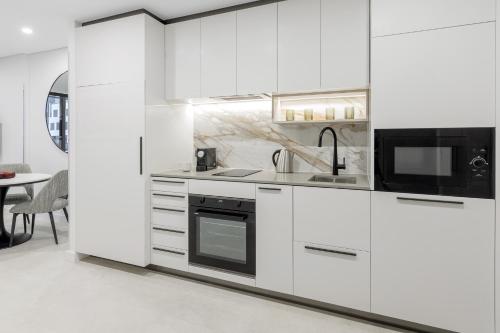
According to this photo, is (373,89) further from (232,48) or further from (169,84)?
(169,84)

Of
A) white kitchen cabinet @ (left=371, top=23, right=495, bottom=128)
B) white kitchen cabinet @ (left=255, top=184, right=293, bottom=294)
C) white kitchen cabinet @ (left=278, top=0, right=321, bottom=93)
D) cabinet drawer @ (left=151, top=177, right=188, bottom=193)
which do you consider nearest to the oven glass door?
white kitchen cabinet @ (left=371, top=23, right=495, bottom=128)

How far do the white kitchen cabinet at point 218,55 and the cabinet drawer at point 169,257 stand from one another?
4.72ft

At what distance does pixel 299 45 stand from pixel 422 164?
1.30 metres

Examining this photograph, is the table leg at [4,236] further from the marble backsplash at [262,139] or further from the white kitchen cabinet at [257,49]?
the white kitchen cabinet at [257,49]

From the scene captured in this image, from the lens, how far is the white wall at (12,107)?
4789mm

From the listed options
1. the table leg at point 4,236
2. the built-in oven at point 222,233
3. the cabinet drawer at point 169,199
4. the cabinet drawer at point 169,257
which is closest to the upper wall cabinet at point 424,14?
the built-in oven at point 222,233

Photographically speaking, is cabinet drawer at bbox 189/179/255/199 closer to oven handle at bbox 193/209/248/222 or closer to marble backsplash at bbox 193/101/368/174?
oven handle at bbox 193/209/248/222

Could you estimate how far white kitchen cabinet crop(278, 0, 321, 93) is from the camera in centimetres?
248

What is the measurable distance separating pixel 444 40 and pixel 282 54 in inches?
45.4

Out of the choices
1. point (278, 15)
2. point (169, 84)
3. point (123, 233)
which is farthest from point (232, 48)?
point (123, 233)

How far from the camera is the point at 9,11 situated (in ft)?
10.0

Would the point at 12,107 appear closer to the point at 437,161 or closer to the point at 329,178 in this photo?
the point at 329,178

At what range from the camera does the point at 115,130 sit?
2.96 m

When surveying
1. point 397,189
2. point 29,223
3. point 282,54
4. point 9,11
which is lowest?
point 29,223
